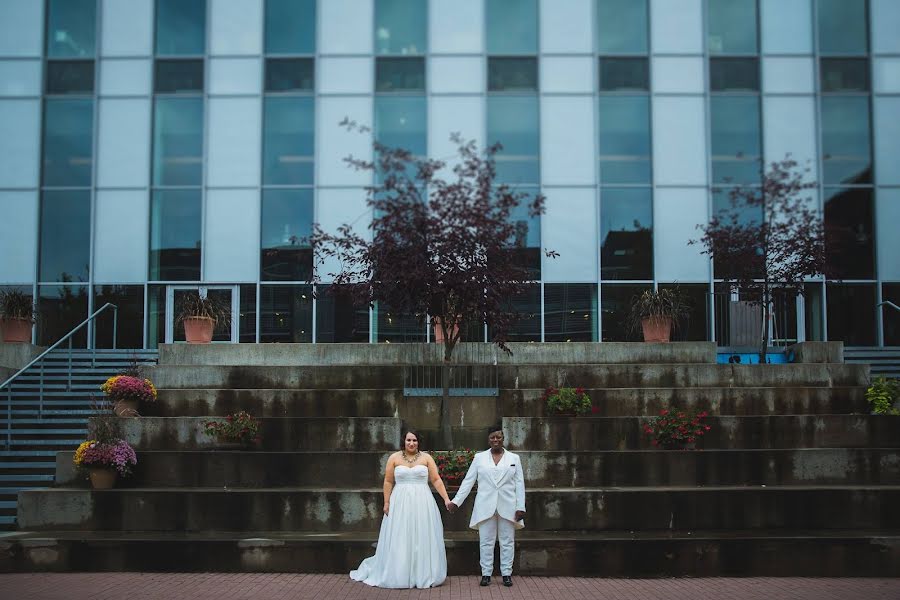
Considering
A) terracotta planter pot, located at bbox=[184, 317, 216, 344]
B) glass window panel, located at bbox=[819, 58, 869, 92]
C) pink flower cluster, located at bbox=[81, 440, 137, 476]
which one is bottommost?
pink flower cluster, located at bbox=[81, 440, 137, 476]

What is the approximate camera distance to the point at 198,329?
60.5 ft

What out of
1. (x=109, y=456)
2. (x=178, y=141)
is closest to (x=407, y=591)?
(x=109, y=456)

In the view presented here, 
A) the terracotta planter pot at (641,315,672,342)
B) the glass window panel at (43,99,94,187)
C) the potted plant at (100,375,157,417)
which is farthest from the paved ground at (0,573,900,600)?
the glass window panel at (43,99,94,187)

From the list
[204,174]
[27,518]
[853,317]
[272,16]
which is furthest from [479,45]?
[27,518]

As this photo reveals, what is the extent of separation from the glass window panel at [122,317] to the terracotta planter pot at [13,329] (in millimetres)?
4236

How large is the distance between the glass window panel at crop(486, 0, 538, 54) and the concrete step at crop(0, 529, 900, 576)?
15.6 metres

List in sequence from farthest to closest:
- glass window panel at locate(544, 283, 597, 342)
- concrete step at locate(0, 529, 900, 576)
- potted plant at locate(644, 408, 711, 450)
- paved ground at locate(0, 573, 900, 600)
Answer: glass window panel at locate(544, 283, 597, 342) < potted plant at locate(644, 408, 711, 450) < concrete step at locate(0, 529, 900, 576) < paved ground at locate(0, 573, 900, 600)

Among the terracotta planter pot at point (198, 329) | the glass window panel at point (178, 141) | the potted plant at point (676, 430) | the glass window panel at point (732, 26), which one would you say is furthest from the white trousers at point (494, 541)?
the glass window panel at point (732, 26)

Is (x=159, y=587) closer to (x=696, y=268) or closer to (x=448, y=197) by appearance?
(x=448, y=197)

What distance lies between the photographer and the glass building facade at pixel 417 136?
2348cm

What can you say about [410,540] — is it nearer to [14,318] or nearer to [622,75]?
[14,318]

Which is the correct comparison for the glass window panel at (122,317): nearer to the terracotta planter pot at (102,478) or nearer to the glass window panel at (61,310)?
the glass window panel at (61,310)

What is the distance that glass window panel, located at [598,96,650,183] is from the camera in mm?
23891

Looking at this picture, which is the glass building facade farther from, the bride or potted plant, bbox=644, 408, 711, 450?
the bride
